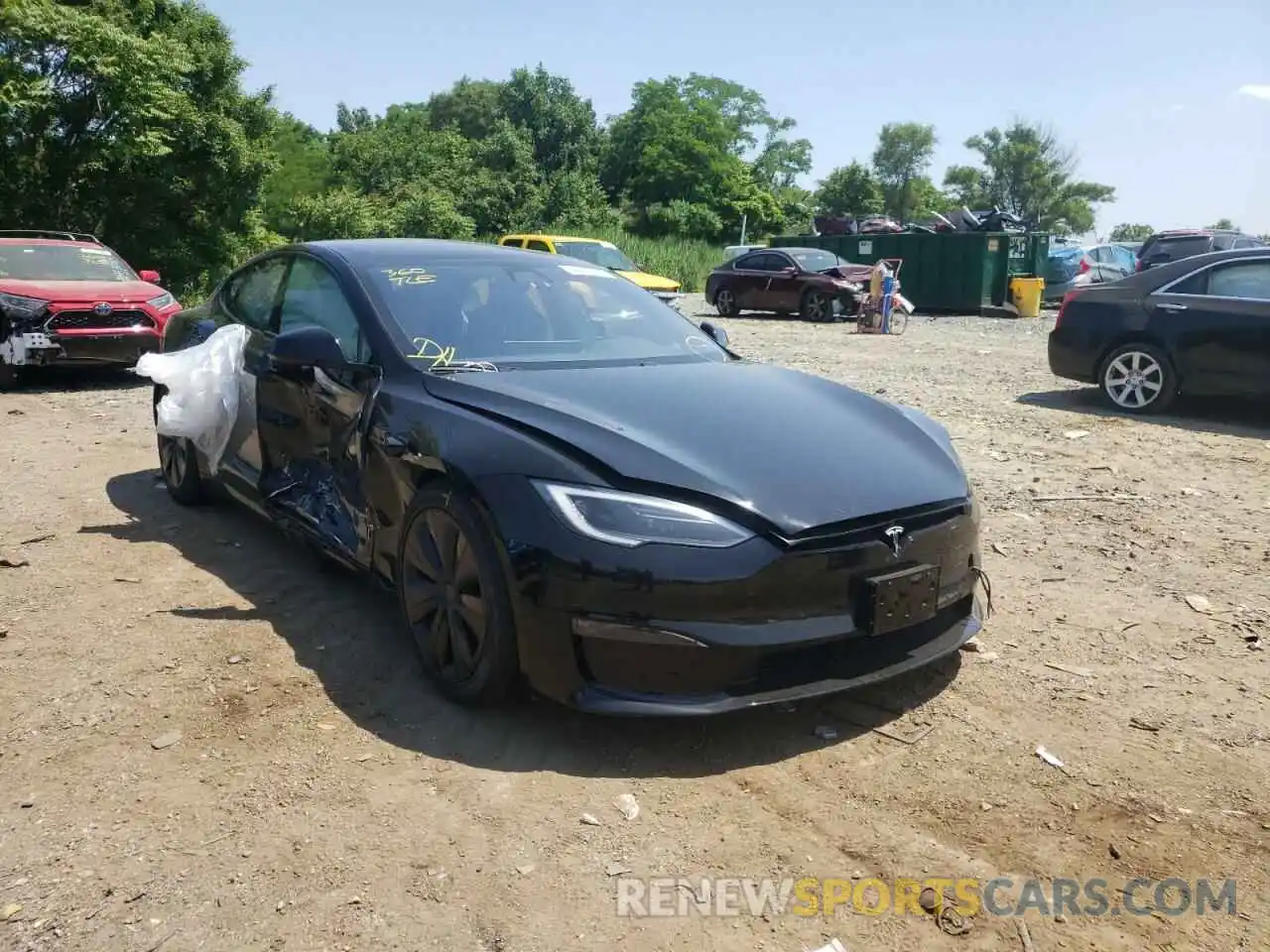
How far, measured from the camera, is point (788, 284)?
2152cm

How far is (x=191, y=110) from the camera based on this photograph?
23203 millimetres

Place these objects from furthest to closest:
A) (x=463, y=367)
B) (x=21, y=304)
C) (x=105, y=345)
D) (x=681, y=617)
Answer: (x=105, y=345), (x=21, y=304), (x=463, y=367), (x=681, y=617)

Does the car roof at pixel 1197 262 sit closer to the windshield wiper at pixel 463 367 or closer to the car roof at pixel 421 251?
the car roof at pixel 421 251

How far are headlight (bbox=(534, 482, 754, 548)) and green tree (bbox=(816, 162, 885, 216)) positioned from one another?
69580mm

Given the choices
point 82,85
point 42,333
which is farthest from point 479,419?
point 82,85

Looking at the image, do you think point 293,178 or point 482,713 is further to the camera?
point 293,178

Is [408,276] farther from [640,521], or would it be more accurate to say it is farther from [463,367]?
[640,521]

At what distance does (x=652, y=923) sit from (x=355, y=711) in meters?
1.47

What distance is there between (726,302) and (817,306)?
235 cm

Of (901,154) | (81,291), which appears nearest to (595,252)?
(81,291)

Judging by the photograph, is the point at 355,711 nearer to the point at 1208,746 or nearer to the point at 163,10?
the point at 1208,746

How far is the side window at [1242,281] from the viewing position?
859 centimetres

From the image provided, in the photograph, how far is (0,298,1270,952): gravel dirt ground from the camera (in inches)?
96.0

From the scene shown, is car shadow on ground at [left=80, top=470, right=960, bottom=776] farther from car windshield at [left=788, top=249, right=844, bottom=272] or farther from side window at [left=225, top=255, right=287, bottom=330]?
car windshield at [left=788, top=249, right=844, bottom=272]
